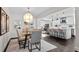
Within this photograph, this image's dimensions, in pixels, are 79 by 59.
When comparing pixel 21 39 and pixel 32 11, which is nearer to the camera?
pixel 32 11

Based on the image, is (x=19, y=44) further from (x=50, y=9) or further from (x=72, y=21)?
(x=72, y=21)

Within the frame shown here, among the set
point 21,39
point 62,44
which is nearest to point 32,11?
point 21,39

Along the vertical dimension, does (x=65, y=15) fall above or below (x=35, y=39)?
above

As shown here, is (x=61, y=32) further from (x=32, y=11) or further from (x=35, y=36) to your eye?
(x=32, y=11)

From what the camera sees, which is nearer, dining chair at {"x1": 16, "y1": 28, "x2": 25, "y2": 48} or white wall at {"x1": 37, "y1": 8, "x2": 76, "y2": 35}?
white wall at {"x1": 37, "y1": 8, "x2": 76, "y2": 35}

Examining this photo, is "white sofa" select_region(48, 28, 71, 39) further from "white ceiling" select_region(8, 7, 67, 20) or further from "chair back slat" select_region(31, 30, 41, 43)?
"white ceiling" select_region(8, 7, 67, 20)

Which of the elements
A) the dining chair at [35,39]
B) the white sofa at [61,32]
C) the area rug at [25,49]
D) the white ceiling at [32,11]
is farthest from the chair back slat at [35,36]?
the white ceiling at [32,11]

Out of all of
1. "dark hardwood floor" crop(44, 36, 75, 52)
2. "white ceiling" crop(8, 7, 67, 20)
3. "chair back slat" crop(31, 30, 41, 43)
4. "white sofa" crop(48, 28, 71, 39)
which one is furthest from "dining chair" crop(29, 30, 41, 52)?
"white ceiling" crop(8, 7, 67, 20)
